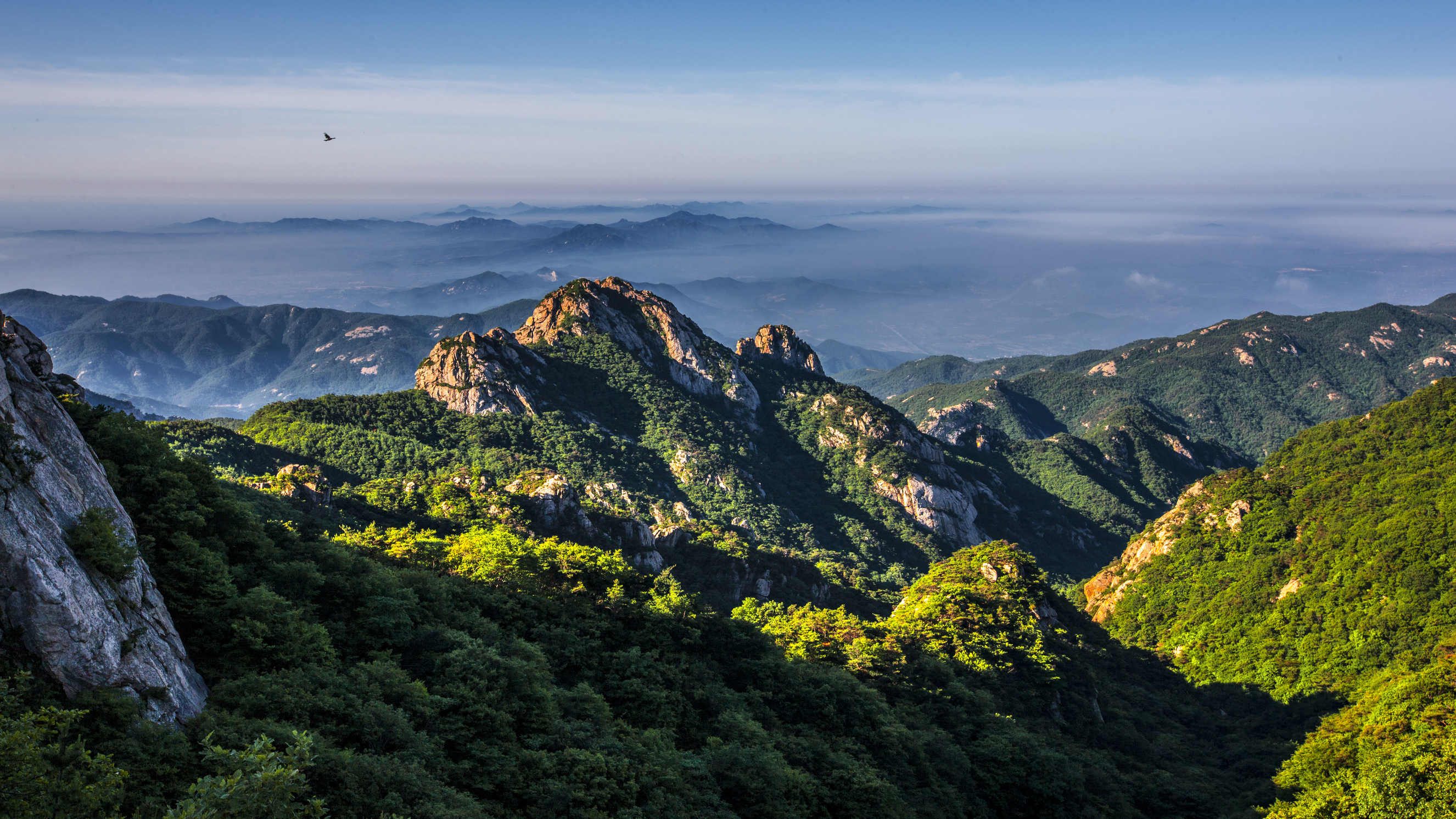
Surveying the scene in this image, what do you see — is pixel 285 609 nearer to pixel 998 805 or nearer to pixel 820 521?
pixel 998 805

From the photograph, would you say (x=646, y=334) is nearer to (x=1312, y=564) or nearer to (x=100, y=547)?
(x=1312, y=564)

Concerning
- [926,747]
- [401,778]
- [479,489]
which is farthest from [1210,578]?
[401,778]

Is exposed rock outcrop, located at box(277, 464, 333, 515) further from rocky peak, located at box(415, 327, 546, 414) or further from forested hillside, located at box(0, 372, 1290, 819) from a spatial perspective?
rocky peak, located at box(415, 327, 546, 414)

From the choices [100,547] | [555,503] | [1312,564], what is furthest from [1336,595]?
[100,547]

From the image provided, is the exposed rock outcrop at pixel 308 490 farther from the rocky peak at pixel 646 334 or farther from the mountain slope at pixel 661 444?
the rocky peak at pixel 646 334

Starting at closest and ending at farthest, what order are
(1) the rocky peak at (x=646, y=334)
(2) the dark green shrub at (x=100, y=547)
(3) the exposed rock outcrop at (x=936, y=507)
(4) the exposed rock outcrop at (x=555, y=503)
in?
(2) the dark green shrub at (x=100, y=547)
(4) the exposed rock outcrop at (x=555, y=503)
(3) the exposed rock outcrop at (x=936, y=507)
(1) the rocky peak at (x=646, y=334)

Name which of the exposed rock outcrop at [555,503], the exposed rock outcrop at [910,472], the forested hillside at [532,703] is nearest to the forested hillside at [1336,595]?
the forested hillside at [532,703]
